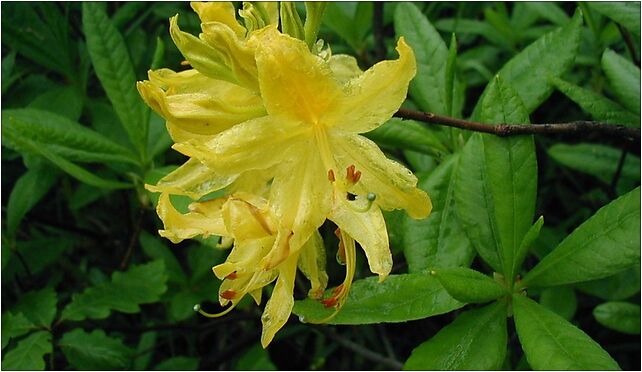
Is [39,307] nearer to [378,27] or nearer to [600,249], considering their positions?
[378,27]

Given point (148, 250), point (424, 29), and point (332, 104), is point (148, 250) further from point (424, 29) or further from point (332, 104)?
point (332, 104)

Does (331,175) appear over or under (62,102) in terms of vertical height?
over

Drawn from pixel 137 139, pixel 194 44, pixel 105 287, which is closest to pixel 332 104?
pixel 194 44

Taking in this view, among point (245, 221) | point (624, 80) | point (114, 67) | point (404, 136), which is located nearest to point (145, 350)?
point (114, 67)

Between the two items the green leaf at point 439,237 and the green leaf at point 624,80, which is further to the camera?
the green leaf at point 624,80

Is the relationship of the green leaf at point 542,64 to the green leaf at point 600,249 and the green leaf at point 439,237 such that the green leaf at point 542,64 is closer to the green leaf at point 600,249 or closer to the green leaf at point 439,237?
the green leaf at point 439,237

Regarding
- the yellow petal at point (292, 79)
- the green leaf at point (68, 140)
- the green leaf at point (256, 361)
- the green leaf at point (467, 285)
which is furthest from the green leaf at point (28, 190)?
the green leaf at point (467, 285)
